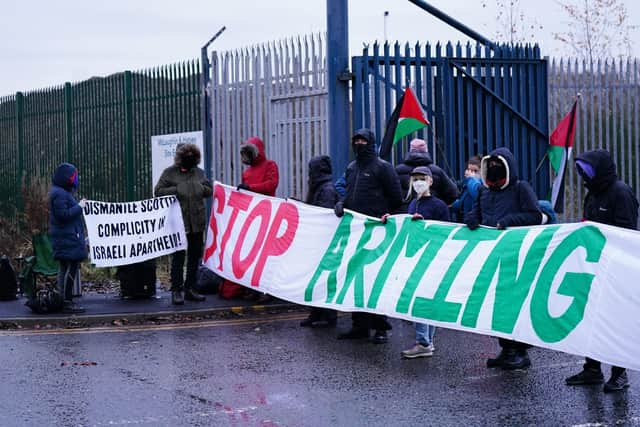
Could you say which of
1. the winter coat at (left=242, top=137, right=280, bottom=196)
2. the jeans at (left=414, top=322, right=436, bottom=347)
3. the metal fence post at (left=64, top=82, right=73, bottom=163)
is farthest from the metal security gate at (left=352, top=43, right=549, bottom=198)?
the metal fence post at (left=64, top=82, right=73, bottom=163)

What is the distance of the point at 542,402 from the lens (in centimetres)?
806

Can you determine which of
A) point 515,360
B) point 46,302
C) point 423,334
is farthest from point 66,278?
point 515,360

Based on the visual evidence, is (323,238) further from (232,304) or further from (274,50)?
(274,50)

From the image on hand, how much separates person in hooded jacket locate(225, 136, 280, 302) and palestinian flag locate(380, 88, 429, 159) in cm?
148

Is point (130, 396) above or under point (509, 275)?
under

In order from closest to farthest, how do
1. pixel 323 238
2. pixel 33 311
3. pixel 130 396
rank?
pixel 130 396, pixel 323 238, pixel 33 311

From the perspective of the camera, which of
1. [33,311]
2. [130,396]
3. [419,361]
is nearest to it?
[130,396]

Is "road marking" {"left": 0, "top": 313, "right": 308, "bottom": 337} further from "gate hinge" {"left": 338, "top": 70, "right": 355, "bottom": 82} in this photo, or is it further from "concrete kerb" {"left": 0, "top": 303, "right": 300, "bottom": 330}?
"gate hinge" {"left": 338, "top": 70, "right": 355, "bottom": 82}

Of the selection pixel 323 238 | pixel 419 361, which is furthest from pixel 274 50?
pixel 419 361

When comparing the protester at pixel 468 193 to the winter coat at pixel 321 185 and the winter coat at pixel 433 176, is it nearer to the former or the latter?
the winter coat at pixel 433 176

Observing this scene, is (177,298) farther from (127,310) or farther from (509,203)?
(509,203)

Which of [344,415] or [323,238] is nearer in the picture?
[344,415]

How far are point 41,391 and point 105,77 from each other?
11.7m

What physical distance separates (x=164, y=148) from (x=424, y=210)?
26.9 ft
